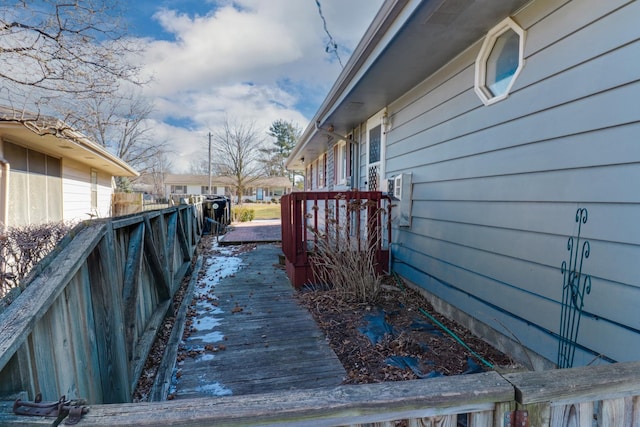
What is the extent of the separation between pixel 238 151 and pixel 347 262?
26206 mm

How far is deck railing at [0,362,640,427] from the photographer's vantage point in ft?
2.60

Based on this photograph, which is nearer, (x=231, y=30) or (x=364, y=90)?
(x=364, y=90)

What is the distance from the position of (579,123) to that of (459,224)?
146 centimetres

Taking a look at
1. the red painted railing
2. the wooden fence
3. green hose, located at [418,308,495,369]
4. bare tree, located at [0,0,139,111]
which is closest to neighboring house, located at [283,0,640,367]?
Answer: green hose, located at [418,308,495,369]

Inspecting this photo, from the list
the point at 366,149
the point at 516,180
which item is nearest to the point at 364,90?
the point at 366,149

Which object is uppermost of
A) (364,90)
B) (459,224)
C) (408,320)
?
(364,90)

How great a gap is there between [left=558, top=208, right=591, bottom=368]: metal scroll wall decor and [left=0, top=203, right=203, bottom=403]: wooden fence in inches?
107

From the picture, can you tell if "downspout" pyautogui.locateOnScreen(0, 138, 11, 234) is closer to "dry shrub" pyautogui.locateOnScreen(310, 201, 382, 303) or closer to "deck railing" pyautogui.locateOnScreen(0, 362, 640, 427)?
"dry shrub" pyautogui.locateOnScreen(310, 201, 382, 303)

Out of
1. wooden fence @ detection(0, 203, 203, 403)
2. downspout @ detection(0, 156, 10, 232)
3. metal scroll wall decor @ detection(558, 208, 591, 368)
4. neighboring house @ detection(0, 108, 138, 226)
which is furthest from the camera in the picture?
downspout @ detection(0, 156, 10, 232)

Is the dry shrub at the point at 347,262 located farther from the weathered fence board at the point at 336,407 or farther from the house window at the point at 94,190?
the house window at the point at 94,190

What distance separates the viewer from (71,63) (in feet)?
16.2

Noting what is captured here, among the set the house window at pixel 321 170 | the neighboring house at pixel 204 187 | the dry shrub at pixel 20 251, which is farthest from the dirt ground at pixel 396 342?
the neighboring house at pixel 204 187

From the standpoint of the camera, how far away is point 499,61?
116 inches

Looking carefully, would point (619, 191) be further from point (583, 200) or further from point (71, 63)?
point (71, 63)
